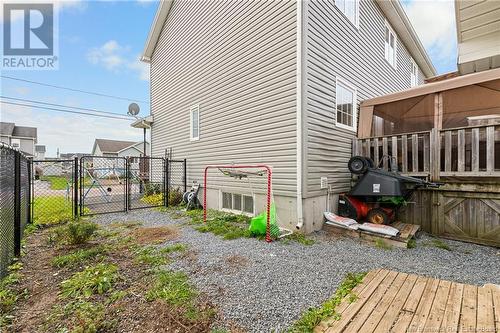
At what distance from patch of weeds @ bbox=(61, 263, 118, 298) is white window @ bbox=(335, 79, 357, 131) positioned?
5.63 meters

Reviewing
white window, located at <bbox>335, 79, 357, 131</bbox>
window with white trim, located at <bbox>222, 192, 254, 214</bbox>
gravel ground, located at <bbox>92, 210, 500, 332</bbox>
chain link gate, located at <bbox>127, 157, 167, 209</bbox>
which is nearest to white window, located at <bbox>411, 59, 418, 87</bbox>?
white window, located at <bbox>335, 79, 357, 131</bbox>

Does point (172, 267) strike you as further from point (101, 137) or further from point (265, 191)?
point (101, 137)

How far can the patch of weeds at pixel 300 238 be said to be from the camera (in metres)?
→ 4.68

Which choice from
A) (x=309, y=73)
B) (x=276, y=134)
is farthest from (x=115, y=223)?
(x=309, y=73)

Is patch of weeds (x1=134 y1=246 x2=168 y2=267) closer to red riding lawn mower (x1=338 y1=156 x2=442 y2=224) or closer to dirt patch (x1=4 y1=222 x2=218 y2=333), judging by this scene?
dirt patch (x1=4 y1=222 x2=218 y2=333)

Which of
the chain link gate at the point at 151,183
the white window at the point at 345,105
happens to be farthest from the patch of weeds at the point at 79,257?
the white window at the point at 345,105

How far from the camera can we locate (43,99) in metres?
24.6

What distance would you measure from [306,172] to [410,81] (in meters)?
9.44

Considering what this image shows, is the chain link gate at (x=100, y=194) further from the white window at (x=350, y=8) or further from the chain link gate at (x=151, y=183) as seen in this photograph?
the white window at (x=350, y=8)

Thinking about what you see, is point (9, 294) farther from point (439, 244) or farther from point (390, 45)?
point (390, 45)

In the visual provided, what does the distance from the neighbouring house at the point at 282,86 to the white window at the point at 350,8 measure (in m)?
0.03

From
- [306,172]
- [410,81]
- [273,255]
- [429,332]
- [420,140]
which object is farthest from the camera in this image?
[410,81]

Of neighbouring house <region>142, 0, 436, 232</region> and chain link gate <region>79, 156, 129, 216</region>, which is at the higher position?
neighbouring house <region>142, 0, 436, 232</region>

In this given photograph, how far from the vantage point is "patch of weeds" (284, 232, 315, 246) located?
4.68m
